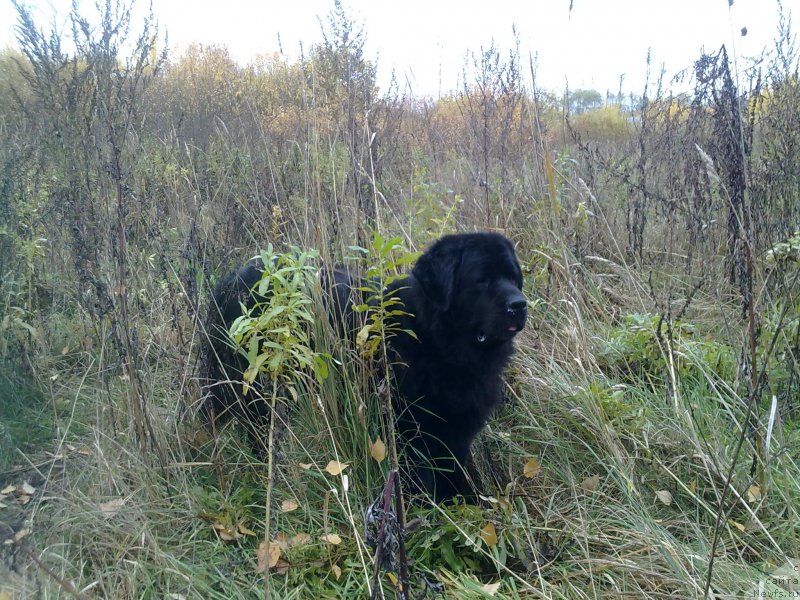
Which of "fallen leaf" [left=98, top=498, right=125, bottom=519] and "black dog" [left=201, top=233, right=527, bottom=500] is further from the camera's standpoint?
"black dog" [left=201, top=233, right=527, bottom=500]

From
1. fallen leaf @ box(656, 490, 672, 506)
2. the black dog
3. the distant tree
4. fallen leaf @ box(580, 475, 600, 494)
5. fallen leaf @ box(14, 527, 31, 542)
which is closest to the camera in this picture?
fallen leaf @ box(14, 527, 31, 542)

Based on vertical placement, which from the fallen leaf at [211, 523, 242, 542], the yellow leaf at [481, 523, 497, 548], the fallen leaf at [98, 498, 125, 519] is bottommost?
the yellow leaf at [481, 523, 497, 548]

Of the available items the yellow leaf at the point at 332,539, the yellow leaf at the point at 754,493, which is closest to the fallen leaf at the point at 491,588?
the yellow leaf at the point at 332,539

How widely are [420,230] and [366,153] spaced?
78 cm

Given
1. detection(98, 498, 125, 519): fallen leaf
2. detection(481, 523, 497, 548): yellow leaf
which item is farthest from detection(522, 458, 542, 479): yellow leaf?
detection(98, 498, 125, 519): fallen leaf

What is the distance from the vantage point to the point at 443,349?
2.73m

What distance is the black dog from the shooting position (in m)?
2.65

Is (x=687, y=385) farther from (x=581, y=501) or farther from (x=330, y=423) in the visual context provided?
(x=330, y=423)

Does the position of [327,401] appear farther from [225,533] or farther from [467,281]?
[467,281]

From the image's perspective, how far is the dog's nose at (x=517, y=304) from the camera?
2549mm

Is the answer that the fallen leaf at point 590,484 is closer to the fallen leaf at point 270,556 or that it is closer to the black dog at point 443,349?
the black dog at point 443,349

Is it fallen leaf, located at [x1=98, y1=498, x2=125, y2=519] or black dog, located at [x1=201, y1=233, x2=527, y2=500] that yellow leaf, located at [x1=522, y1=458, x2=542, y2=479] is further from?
fallen leaf, located at [x1=98, y1=498, x2=125, y2=519]

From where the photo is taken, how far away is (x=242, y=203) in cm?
312

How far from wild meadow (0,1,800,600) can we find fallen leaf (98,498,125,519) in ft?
0.04
